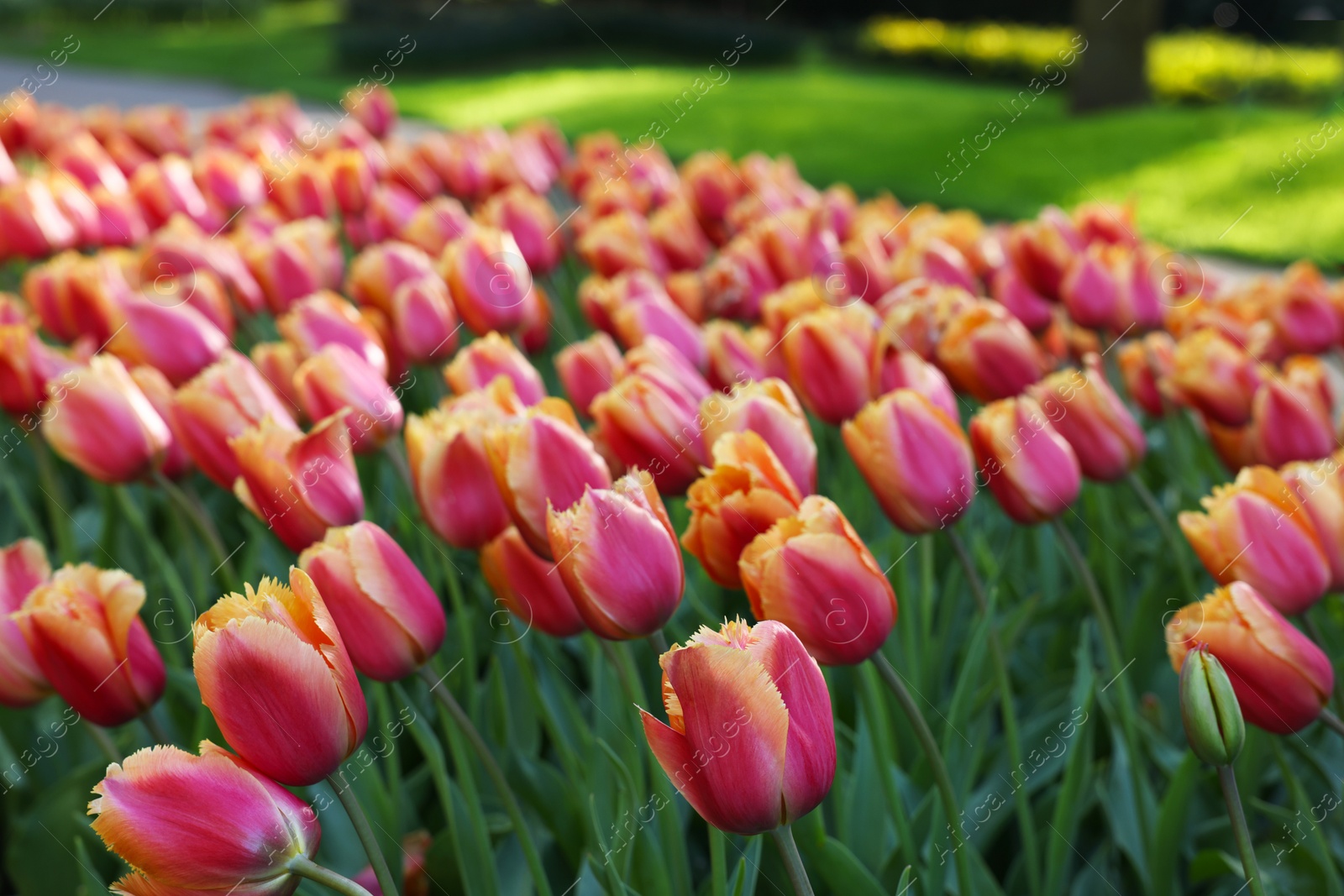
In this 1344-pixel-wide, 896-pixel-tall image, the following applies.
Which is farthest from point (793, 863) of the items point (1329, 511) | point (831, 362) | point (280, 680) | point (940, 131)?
point (940, 131)

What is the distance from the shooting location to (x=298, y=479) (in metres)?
1.26

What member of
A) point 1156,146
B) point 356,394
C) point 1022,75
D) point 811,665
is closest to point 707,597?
point 356,394

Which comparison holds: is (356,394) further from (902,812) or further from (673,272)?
(673,272)

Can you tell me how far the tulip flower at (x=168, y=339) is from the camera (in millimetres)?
1851

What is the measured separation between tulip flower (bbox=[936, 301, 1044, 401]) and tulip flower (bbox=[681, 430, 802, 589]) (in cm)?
64

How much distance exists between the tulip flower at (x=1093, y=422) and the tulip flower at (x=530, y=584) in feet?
2.23

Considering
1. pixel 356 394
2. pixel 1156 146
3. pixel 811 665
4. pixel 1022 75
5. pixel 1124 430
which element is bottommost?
pixel 1022 75

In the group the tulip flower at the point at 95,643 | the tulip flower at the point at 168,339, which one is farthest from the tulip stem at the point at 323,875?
the tulip flower at the point at 168,339

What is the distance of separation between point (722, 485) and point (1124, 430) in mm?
663

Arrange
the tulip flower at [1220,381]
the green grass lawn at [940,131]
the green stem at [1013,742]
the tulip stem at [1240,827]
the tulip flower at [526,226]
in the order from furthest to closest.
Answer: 1. the green grass lawn at [940,131]
2. the tulip flower at [526,226]
3. the tulip flower at [1220,381]
4. the green stem at [1013,742]
5. the tulip stem at [1240,827]

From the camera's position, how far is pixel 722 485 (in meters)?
1.11

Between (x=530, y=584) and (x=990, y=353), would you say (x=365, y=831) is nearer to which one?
(x=530, y=584)

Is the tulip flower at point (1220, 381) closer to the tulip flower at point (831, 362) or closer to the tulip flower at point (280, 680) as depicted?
the tulip flower at point (831, 362)

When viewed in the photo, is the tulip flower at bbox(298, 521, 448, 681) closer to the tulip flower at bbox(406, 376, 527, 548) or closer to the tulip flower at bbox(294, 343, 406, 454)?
the tulip flower at bbox(406, 376, 527, 548)
